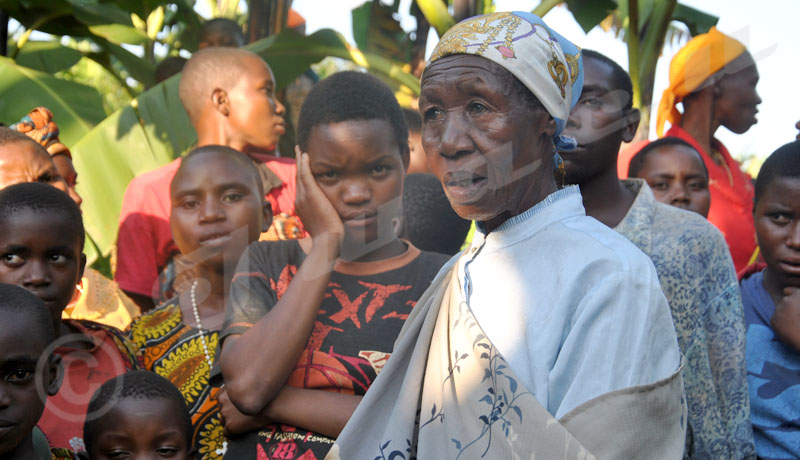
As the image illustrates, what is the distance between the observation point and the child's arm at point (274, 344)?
2.42m

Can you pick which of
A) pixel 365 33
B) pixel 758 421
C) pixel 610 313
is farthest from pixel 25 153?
pixel 365 33

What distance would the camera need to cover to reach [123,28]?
6.65 metres

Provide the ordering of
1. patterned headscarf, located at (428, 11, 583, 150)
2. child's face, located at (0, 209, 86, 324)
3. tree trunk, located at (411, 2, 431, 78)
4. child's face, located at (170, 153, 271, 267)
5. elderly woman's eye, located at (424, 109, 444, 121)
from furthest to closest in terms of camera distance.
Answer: tree trunk, located at (411, 2, 431, 78) → child's face, located at (170, 153, 271, 267) → child's face, located at (0, 209, 86, 324) → elderly woman's eye, located at (424, 109, 444, 121) → patterned headscarf, located at (428, 11, 583, 150)

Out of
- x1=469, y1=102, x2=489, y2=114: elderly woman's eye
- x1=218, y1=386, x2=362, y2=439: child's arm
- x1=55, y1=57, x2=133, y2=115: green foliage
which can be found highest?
x1=469, y1=102, x2=489, y2=114: elderly woman's eye

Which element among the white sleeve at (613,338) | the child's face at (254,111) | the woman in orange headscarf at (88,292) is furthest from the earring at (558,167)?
the child's face at (254,111)

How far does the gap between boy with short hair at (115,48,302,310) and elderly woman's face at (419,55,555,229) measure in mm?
1941

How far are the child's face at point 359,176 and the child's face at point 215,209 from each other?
623 millimetres

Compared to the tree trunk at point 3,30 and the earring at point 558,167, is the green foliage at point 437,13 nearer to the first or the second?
the tree trunk at point 3,30

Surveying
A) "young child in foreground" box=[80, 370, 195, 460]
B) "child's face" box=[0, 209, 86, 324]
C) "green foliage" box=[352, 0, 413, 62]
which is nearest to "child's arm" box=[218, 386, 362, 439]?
"young child in foreground" box=[80, 370, 195, 460]

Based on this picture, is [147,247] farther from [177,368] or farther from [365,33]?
[365,33]

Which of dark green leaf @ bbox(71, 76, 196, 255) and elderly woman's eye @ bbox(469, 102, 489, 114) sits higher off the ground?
elderly woman's eye @ bbox(469, 102, 489, 114)

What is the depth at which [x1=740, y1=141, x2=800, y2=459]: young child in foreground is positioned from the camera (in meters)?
2.75

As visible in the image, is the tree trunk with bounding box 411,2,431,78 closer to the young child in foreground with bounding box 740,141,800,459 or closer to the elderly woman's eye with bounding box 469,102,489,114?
the young child in foreground with bounding box 740,141,800,459

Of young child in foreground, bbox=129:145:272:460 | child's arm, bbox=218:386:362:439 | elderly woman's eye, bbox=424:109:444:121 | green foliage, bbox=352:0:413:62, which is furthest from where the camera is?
green foliage, bbox=352:0:413:62
